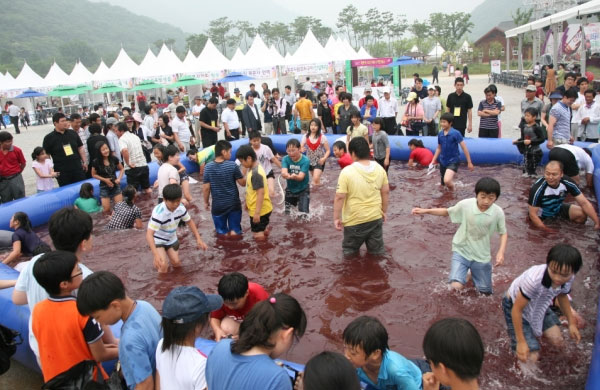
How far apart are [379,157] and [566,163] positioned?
309cm

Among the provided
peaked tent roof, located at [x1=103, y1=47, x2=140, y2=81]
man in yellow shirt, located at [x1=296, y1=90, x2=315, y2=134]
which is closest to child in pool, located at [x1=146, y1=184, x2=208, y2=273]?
man in yellow shirt, located at [x1=296, y1=90, x2=315, y2=134]

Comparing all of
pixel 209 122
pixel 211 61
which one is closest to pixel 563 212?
pixel 209 122

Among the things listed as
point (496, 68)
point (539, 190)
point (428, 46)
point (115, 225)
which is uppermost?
point (428, 46)

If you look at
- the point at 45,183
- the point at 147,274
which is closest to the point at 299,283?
the point at 147,274

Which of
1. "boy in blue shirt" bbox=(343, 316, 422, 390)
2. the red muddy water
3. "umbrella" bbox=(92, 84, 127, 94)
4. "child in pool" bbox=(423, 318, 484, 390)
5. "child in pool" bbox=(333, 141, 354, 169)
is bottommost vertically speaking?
the red muddy water

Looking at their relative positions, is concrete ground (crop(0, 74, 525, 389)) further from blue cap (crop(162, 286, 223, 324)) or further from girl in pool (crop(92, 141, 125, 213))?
girl in pool (crop(92, 141, 125, 213))

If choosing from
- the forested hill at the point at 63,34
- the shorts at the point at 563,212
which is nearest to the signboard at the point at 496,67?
the shorts at the point at 563,212

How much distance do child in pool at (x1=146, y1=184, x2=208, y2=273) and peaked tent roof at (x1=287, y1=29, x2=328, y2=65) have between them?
1813cm

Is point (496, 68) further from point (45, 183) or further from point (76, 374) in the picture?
point (76, 374)

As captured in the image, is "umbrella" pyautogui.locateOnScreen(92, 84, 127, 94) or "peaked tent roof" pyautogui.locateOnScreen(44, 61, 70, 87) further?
"peaked tent roof" pyautogui.locateOnScreen(44, 61, 70, 87)

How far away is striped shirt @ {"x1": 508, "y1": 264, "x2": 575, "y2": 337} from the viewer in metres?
3.35

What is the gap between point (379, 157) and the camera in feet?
28.3

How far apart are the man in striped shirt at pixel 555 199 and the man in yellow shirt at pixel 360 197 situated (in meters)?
2.03

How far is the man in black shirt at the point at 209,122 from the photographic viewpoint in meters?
11.9
